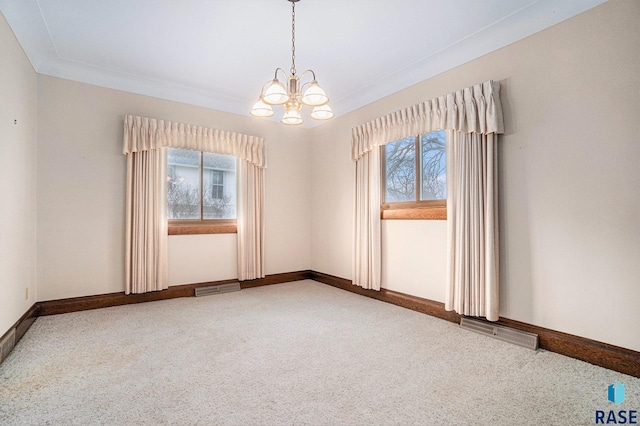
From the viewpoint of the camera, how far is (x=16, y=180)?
2.79 metres

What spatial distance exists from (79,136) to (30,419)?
3.11 m

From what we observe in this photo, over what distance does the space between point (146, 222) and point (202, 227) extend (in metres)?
0.73

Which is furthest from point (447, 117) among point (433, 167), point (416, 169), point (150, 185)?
point (150, 185)

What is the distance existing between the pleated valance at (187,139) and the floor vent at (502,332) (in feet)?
11.6

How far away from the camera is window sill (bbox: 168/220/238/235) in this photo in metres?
4.26

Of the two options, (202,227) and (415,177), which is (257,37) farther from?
(202,227)

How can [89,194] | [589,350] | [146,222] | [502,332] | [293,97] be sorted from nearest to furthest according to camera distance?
1. [589,350]
2. [293,97]
3. [502,332]
4. [89,194]
5. [146,222]

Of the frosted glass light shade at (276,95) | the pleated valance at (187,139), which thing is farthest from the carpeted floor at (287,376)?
the pleated valance at (187,139)

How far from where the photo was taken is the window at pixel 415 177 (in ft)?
11.5

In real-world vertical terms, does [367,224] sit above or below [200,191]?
below

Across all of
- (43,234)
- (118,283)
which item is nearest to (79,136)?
(43,234)

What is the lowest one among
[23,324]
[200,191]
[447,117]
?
[23,324]

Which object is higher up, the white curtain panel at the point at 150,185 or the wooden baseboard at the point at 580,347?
the white curtain panel at the point at 150,185

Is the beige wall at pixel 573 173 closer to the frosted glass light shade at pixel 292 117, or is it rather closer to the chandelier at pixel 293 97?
the chandelier at pixel 293 97
